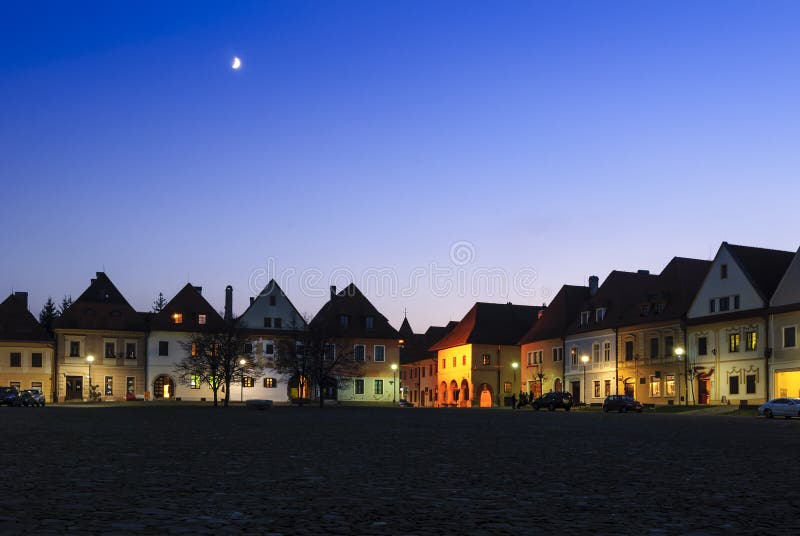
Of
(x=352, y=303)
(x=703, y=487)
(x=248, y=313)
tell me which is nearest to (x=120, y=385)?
(x=248, y=313)

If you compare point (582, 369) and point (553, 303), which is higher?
point (553, 303)

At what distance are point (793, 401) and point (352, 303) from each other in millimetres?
58969

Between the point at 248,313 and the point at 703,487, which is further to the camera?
the point at 248,313

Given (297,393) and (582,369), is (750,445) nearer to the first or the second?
(582,369)

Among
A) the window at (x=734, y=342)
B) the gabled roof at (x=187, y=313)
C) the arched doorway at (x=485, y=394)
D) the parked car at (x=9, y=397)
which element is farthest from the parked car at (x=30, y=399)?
the window at (x=734, y=342)

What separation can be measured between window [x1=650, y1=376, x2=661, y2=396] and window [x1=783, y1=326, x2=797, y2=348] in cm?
1436

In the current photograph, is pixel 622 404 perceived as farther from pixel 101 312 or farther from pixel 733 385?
pixel 101 312

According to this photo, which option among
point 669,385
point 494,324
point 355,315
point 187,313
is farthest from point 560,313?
point 187,313

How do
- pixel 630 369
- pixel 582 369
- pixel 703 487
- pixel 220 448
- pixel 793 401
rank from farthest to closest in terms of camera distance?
1. pixel 582 369
2. pixel 630 369
3. pixel 793 401
4. pixel 220 448
5. pixel 703 487

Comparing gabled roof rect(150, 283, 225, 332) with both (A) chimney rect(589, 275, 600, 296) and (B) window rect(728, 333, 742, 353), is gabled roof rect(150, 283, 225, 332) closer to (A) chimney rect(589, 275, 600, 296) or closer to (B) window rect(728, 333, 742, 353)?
(A) chimney rect(589, 275, 600, 296)

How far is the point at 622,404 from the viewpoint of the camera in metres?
66.3

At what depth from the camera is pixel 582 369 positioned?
8906 centimetres

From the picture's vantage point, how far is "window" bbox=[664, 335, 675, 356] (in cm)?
7656

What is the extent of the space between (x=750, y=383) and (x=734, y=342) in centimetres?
355
